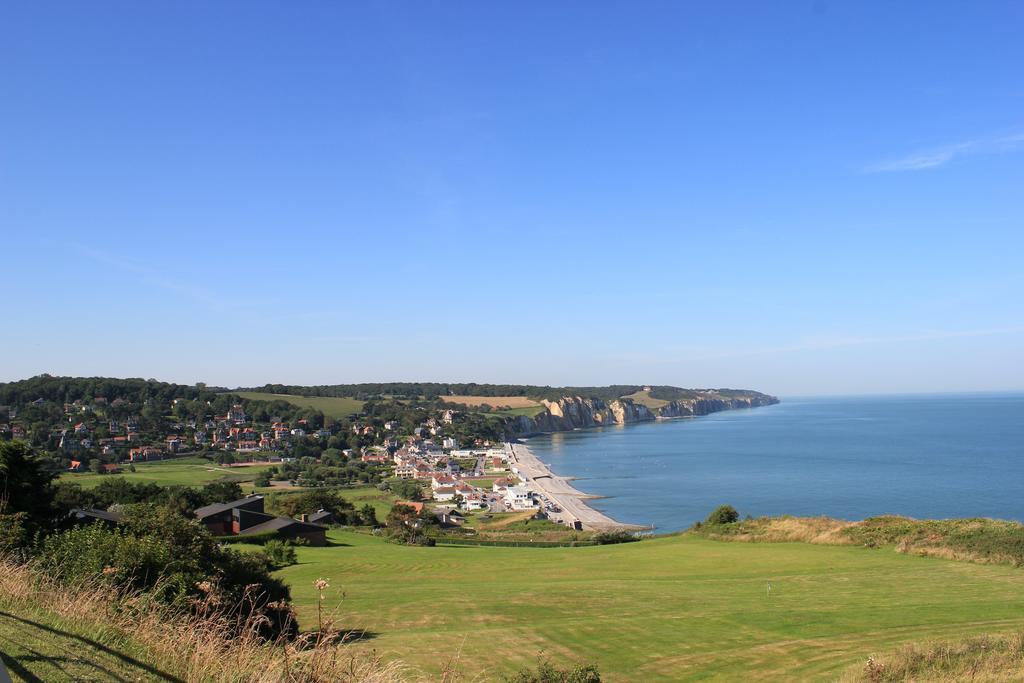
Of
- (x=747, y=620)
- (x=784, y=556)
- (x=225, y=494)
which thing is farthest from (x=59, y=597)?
(x=225, y=494)

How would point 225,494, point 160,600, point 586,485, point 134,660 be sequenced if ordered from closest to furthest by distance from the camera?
point 134,660 → point 160,600 → point 225,494 → point 586,485

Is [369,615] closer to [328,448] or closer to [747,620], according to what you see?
[747,620]

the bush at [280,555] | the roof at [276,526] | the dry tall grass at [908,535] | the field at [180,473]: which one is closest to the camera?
the dry tall grass at [908,535]

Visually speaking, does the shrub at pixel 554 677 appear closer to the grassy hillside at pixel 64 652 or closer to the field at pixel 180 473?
the grassy hillside at pixel 64 652

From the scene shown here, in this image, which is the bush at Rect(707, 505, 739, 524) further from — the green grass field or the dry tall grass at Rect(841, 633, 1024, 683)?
the dry tall grass at Rect(841, 633, 1024, 683)

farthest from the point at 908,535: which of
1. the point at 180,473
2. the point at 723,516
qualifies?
the point at 180,473

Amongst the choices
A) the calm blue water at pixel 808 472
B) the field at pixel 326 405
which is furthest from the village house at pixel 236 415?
the calm blue water at pixel 808 472

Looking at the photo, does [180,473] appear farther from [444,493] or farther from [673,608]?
[673,608]
